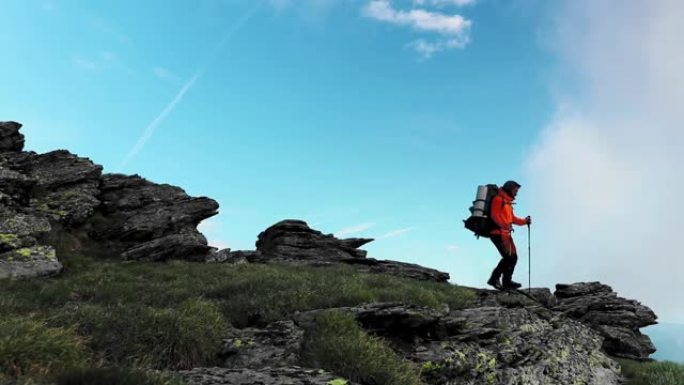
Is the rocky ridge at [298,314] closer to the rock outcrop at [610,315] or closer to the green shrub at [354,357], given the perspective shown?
the rock outcrop at [610,315]

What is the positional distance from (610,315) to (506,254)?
794cm

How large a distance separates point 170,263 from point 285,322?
16.5m

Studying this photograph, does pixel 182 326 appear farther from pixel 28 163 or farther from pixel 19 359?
pixel 28 163

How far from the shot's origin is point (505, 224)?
1898 cm

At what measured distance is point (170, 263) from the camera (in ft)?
82.4

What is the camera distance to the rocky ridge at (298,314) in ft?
34.0

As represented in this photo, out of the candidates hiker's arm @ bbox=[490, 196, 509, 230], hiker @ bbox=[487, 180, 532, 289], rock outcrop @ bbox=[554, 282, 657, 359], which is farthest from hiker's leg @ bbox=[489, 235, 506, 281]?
rock outcrop @ bbox=[554, 282, 657, 359]

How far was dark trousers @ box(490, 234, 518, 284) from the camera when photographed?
1892 cm

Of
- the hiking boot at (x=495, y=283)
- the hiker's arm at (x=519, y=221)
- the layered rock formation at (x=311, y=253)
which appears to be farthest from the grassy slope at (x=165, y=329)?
the layered rock formation at (x=311, y=253)

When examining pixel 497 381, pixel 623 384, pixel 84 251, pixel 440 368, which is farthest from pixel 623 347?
pixel 84 251

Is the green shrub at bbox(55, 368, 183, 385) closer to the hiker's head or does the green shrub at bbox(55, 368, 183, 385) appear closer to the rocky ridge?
the rocky ridge

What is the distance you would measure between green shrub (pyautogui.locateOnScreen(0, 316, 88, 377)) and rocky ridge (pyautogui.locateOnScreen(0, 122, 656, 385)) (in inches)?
63.4

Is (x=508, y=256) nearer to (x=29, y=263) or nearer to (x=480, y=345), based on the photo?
(x=480, y=345)

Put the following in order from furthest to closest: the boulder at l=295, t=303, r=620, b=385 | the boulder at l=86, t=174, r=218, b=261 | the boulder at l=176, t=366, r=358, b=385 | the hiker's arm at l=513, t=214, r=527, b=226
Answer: the boulder at l=86, t=174, r=218, b=261 → the hiker's arm at l=513, t=214, r=527, b=226 → the boulder at l=295, t=303, r=620, b=385 → the boulder at l=176, t=366, r=358, b=385
